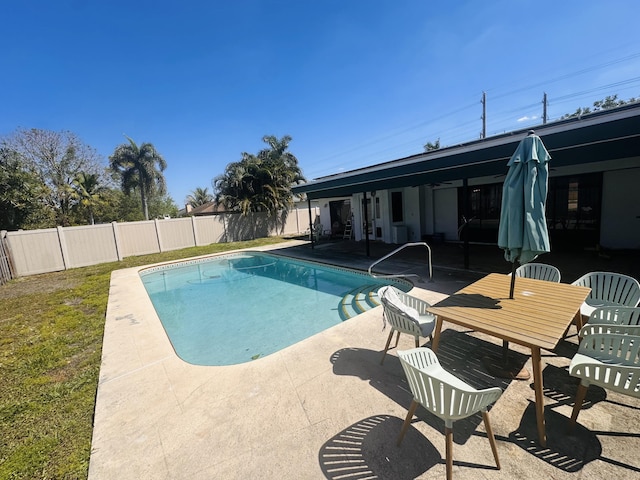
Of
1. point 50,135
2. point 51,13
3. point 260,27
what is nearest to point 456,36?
point 260,27

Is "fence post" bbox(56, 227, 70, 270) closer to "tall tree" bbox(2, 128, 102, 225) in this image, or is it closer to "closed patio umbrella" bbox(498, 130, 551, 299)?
"tall tree" bbox(2, 128, 102, 225)

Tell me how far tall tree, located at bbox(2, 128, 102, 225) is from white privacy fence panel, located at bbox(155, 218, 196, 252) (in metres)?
13.6

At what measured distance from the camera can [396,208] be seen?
12203mm

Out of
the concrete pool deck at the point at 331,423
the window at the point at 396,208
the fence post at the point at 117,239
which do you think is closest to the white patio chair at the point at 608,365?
the concrete pool deck at the point at 331,423

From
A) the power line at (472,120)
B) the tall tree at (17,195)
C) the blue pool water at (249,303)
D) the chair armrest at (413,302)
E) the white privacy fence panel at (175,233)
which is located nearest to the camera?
the chair armrest at (413,302)

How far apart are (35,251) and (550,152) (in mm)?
17457

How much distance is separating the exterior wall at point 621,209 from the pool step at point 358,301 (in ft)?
24.2

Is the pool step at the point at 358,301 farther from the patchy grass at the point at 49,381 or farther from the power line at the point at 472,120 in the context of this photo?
the power line at the point at 472,120

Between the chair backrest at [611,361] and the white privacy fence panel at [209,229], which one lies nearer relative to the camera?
the chair backrest at [611,361]

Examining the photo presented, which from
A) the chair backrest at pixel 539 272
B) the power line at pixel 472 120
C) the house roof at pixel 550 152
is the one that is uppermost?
the power line at pixel 472 120

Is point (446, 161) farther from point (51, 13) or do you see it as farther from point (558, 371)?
point (51, 13)

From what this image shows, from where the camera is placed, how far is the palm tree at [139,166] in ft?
67.8

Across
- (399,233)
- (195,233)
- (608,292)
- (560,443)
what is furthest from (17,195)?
(608,292)

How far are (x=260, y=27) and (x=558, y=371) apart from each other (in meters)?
11.4
